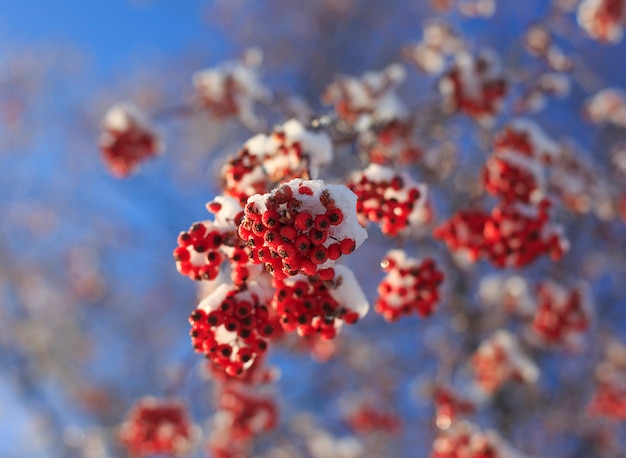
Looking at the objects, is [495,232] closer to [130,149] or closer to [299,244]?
[299,244]

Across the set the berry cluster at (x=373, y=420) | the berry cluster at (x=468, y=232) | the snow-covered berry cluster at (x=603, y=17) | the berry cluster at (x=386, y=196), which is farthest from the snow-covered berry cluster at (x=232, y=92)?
the berry cluster at (x=373, y=420)

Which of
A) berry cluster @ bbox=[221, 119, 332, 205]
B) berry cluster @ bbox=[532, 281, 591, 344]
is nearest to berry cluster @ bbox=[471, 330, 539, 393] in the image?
berry cluster @ bbox=[532, 281, 591, 344]

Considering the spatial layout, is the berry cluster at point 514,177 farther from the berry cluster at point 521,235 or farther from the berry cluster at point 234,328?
A: the berry cluster at point 234,328

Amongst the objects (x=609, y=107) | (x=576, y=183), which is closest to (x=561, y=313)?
(x=576, y=183)

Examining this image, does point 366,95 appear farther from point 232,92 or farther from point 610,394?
point 610,394

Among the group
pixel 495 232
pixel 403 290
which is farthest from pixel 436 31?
pixel 403 290

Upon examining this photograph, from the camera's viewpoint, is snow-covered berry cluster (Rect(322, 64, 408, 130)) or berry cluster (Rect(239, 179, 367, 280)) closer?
berry cluster (Rect(239, 179, 367, 280))

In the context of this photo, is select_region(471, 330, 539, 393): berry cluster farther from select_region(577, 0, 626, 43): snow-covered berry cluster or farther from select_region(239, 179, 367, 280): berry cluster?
select_region(239, 179, 367, 280): berry cluster

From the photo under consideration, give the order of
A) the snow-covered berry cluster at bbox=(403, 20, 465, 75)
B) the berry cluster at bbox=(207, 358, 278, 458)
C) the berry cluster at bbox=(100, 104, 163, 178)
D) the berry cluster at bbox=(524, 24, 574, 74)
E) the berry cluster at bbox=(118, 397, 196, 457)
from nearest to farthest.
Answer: the berry cluster at bbox=(118, 397, 196, 457) → the berry cluster at bbox=(100, 104, 163, 178) → the berry cluster at bbox=(207, 358, 278, 458) → the berry cluster at bbox=(524, 24, 574, 74) → the snow-covered berry cluster at bbox=(403, 20, 465, 75)
